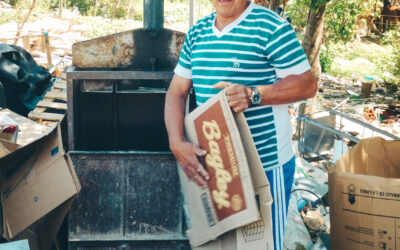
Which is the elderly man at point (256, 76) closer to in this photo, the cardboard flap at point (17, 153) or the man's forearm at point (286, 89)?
the man's forearm at point (286, 89)

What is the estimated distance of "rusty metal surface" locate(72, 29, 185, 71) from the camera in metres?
3.12

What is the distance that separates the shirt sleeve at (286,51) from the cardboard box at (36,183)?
5.06 feet

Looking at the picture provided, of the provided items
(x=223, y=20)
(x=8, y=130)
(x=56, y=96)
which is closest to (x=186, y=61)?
(x=223, y=20)

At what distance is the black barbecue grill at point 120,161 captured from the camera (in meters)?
2.82

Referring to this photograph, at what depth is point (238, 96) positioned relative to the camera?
1.66 meters

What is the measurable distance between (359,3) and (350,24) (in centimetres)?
66

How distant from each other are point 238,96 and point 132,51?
181 centimetres

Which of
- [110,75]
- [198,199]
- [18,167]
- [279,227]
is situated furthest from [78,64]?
[279,227]

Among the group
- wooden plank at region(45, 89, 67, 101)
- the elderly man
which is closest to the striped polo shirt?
the elderly man

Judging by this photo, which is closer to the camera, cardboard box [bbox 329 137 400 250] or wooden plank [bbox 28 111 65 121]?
cardboard box [bbox 329 137 400 250]

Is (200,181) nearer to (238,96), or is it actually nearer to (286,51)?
(238,96)

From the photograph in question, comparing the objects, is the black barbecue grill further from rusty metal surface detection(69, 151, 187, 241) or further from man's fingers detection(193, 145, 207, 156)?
man's fingers detection(193, 145, 207, 156)

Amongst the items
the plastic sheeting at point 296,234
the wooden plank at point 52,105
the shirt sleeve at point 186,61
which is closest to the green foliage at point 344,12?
the plastic sheeting at point 296,234

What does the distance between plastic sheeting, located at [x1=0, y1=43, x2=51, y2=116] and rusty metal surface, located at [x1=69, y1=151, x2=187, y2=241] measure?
2.63m
